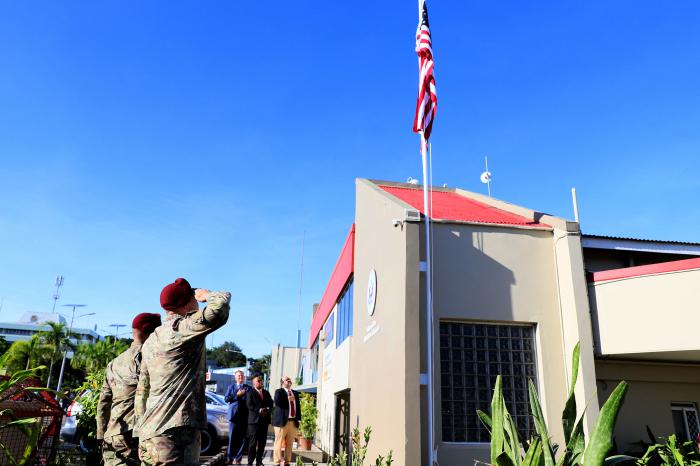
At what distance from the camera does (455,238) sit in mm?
9539

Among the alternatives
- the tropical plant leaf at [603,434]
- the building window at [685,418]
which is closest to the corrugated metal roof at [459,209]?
the building window at [685,418]

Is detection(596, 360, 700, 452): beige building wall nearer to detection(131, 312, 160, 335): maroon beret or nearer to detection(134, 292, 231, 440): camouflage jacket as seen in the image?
detection(131, 312, 160, 335): maroon beret

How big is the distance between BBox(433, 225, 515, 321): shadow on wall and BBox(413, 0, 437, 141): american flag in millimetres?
1973

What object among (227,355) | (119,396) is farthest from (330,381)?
(227,355)

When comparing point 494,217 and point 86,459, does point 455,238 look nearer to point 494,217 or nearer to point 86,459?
point 494,217

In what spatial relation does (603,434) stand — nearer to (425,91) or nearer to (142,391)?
(142,391)

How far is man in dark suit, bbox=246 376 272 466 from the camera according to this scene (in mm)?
10430

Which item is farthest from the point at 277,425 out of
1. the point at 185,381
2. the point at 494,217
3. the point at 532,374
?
the point at 185,381

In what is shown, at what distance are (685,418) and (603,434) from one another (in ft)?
27.8

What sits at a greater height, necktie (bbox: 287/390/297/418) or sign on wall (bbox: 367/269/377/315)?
sign on wall (bbox: 367/269/377/315)

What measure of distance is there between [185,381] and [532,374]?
7.16 meters

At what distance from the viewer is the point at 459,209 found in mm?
11508

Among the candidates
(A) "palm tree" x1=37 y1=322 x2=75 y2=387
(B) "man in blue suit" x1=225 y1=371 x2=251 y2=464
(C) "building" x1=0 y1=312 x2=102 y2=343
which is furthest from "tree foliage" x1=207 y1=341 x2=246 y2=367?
(B) "man in blue suit" x1=225 y1=371 x2=251 y2=464

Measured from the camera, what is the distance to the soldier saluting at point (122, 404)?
4680 millimetres
